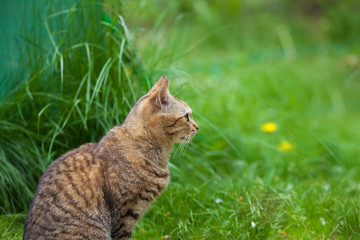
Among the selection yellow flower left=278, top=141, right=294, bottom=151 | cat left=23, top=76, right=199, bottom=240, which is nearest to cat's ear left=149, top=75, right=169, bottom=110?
cat left=23, top=76, right=199, bottom=240

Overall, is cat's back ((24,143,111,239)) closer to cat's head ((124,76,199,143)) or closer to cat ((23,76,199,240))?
cat ((23,76,199,240))

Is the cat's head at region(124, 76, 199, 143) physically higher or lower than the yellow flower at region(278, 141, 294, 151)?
higher

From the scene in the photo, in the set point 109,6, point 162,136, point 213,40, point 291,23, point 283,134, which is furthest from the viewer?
point 291,23

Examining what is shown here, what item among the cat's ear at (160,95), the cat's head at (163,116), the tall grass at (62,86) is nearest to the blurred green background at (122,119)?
the tall grass at (62,86)

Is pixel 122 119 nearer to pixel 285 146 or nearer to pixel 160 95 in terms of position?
pixel 160 95

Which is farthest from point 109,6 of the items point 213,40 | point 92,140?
point 213,40

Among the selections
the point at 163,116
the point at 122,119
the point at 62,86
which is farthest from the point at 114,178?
the point at 62,86

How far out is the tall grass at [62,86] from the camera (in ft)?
9.48

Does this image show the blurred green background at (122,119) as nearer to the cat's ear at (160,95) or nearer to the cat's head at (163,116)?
the cat's head at (163,116)

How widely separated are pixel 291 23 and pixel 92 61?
4725mm

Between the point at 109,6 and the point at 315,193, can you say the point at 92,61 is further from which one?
the point at 315,193

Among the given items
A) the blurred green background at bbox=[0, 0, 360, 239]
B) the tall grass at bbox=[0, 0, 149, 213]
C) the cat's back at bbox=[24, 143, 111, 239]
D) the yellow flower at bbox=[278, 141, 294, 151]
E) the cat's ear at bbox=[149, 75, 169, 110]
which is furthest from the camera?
the yellow flower at bbox=[278, 141, 294, 151]

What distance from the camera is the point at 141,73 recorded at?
317 centimetres

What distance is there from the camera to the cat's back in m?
2.18
